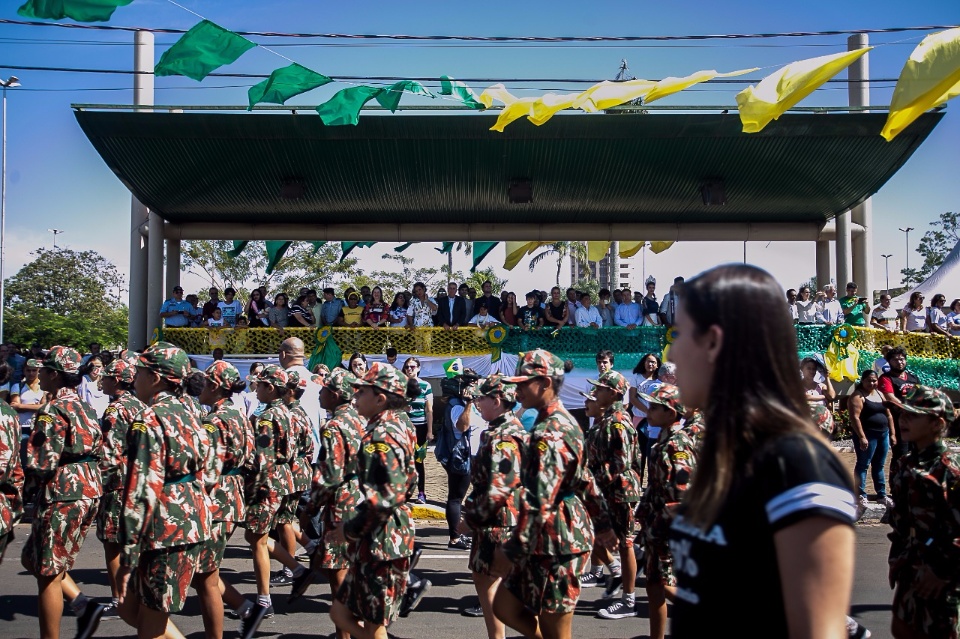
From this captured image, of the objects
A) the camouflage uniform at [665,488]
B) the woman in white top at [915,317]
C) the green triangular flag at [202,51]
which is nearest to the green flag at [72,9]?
the green triangular flag at [202,51]

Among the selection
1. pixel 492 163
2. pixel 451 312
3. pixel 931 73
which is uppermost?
pixel 492 163

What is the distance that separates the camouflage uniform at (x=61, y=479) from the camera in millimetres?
5629

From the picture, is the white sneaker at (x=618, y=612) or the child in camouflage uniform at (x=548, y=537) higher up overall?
the child in camouflage uniform at (x=548, y=537)

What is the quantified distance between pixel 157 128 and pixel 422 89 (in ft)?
17.2

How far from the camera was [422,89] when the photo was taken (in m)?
13.2

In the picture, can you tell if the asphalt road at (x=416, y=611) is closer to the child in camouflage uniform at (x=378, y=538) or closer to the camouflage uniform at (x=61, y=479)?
the camouflage uniform at (x=61, y=479)

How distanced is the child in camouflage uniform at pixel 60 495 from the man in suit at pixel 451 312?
459 inches

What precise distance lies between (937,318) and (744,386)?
16.9 metres

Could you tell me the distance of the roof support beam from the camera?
20016 mm

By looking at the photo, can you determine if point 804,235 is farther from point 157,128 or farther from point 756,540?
point 756,540

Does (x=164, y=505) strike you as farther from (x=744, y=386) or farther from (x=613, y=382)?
(x=744, y=386)

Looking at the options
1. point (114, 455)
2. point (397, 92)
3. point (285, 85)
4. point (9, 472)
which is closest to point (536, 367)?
point (114, 455)

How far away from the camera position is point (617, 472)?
687 cm

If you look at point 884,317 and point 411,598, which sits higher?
point 884,317
